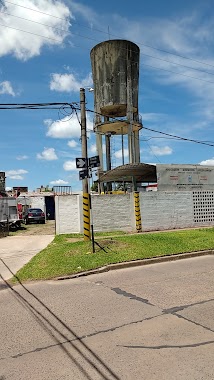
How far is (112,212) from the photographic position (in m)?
20.0

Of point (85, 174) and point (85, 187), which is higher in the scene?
point (85, 174)

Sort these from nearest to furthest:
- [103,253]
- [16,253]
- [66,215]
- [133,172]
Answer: [103,253] < [16,253] < [66,215] < [133,172]

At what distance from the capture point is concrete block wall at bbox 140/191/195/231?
20.6 metres

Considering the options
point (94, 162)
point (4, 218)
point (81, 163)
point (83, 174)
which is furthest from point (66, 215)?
point (94, 162)

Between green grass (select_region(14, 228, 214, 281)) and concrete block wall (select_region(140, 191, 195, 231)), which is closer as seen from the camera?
green grass (select_region(14, 228, 214, 281))

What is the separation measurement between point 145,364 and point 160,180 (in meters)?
17.8

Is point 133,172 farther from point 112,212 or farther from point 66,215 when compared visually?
point 66,215

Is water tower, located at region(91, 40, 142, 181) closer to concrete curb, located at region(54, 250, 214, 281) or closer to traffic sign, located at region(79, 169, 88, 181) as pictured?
traffic sign, located at region(79, 169, 88, 181)

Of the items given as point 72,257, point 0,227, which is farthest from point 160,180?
point 72,257

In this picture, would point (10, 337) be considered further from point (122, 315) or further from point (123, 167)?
point (123, 167)

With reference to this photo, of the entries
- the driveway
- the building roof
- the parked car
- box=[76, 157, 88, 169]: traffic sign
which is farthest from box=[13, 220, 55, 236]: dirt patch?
box=[76, 157, 88, 169]: traffic sign

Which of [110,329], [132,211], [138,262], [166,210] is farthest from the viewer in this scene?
[166,210]

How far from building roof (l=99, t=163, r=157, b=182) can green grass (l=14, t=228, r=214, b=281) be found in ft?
25.7

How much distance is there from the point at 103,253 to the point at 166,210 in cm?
1012
